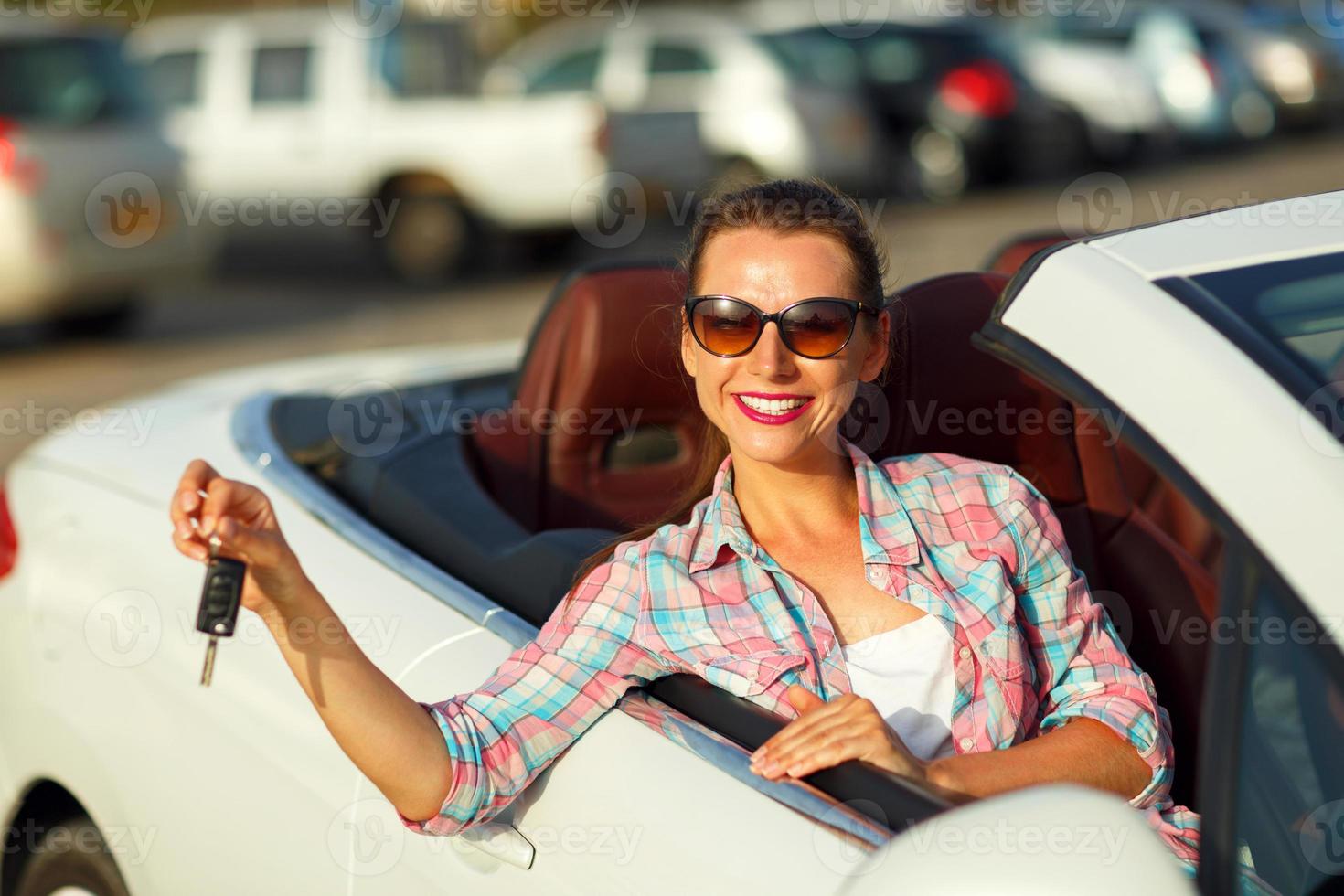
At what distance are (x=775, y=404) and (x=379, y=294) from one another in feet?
29.6

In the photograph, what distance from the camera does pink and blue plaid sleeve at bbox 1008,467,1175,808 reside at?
1.90m

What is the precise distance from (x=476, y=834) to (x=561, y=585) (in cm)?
40

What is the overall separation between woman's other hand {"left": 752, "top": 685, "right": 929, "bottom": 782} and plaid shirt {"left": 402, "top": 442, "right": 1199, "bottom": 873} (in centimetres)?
17

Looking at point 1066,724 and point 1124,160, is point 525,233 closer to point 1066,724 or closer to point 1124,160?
point 1124,160

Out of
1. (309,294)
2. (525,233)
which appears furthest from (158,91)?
(525,233)

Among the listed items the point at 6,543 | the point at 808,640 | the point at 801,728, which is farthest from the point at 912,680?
the point at 6,543

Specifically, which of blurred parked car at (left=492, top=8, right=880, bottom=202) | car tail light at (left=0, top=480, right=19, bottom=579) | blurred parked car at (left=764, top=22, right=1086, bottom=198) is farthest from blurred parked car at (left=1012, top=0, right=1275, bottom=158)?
car tail light at (left=0, top=480, right=19, bottom=579)

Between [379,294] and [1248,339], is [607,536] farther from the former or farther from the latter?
[379,294]

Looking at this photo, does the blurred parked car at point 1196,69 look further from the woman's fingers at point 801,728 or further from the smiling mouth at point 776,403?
the woman's fingers at point 801,728

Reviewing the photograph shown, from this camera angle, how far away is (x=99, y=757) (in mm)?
2383

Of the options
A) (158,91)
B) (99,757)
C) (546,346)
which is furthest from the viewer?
(158,91)

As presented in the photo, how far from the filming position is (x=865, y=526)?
204 cm

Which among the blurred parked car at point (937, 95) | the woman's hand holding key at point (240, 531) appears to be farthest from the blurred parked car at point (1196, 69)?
the woman's hand holding key at point (240, 531)

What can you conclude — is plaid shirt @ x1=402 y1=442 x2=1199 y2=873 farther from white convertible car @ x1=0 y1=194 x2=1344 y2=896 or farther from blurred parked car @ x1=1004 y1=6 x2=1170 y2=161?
blurred parked car @ x1=1004 y1=6 x2=1170 y2=161
